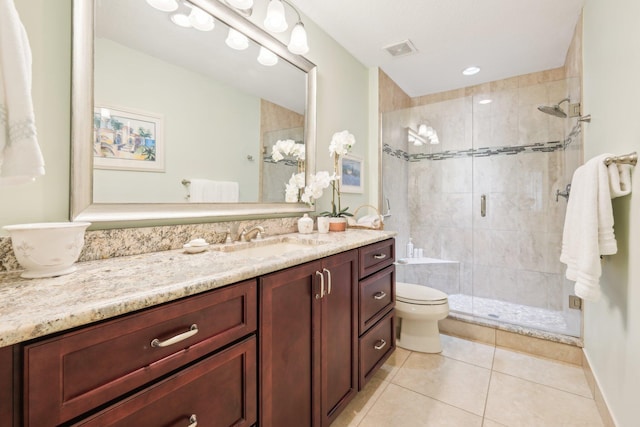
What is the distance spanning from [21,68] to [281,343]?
3.38ft

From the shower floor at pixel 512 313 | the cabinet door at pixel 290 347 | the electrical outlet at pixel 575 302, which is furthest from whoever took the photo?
the shower floor at pixel 512 313

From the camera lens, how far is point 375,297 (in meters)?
1.65

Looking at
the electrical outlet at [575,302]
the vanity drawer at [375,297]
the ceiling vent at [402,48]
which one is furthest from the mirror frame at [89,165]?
the electrical outlet at [575,302]

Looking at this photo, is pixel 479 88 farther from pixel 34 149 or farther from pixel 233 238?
pixel 34 149

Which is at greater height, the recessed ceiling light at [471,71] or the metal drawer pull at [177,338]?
→ the recessed ceiling light at [471,71]

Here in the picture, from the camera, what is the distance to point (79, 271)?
0.84m

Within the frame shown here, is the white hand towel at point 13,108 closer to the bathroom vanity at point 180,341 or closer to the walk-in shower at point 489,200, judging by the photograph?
the bathroom vanity at point 180,341

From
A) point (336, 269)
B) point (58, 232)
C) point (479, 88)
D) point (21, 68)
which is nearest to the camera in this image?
point (21, 68)

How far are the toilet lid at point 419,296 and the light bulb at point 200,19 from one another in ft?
6.83

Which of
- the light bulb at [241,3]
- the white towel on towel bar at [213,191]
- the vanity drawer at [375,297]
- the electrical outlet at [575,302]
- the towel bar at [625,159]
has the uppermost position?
the light bulb at [241,3]

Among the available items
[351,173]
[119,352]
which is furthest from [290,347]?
[351,173]

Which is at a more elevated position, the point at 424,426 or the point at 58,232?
the point at 58,232

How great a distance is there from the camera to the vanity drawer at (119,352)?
51cm

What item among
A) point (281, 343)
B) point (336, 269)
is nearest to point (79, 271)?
point (281, 343)
